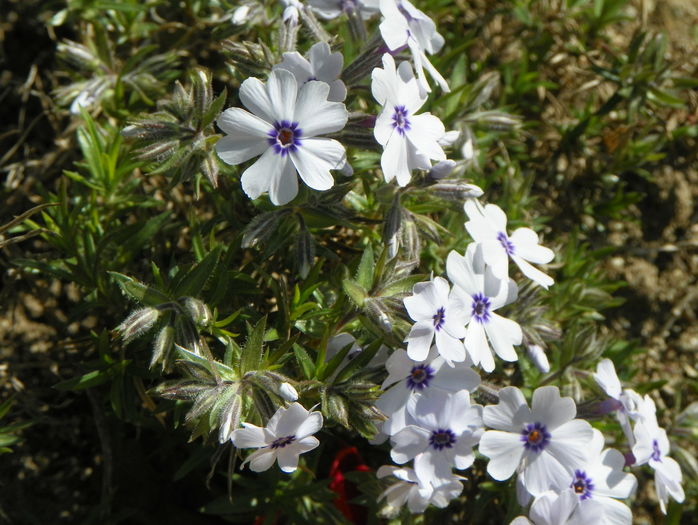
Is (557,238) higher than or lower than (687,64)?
lower

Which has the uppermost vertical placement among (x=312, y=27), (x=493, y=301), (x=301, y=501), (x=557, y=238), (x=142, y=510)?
(x=312, y=27)

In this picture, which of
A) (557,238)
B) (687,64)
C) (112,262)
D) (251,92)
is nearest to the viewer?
(251,92)

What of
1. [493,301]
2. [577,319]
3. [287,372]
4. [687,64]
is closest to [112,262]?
[287,372]

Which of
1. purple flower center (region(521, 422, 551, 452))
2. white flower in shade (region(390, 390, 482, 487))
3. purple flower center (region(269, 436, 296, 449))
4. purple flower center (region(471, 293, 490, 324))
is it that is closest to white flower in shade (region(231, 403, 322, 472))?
purple flower center (region(269, 436, 296, 449))

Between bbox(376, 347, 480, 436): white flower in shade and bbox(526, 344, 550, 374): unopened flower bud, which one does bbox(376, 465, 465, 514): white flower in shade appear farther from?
bbox(526, 344, 550, 374): unopened flower bud

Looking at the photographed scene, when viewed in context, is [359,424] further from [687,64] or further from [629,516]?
[687,64]

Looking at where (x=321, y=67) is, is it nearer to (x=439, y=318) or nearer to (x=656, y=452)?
(x=439, y=318)
